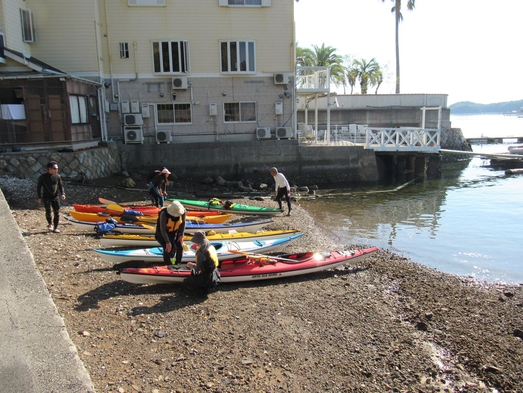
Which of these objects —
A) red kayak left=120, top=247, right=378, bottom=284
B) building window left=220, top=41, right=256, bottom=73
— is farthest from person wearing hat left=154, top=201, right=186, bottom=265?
building window left=220, top=41, right=256, bottom=73

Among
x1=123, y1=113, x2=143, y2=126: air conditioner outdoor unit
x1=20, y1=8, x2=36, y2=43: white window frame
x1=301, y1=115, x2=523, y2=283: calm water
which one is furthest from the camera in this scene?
x1=123, y1=113, x2=143, y2=126: air conditioner outdoor unit

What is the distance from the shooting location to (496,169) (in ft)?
116

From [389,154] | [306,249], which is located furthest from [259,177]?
[306,249]

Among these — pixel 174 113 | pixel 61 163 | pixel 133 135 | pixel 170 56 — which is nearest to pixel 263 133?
pixel 174 113

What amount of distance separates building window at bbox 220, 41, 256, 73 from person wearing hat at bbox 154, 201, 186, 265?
18.0m

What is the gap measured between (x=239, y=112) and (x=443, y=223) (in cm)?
1349

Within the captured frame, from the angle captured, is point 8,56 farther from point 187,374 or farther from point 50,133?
point 187,374

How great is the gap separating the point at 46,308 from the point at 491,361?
6.49 m

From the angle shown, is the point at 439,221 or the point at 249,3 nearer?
the point at 439,221

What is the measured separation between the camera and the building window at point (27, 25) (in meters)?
22.2

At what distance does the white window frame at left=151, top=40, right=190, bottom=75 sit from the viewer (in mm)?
24438

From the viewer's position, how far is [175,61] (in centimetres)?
2461

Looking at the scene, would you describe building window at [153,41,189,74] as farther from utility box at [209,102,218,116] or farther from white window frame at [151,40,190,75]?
utility box at [209,102,218,116]

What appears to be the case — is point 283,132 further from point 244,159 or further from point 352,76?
point 352,76
